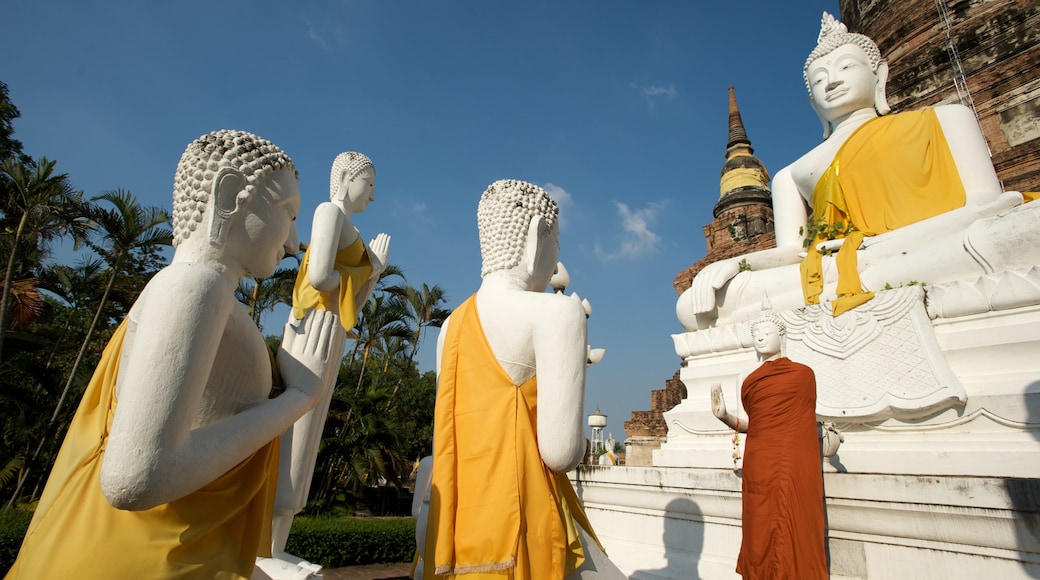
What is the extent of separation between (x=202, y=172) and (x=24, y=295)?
1511 cm

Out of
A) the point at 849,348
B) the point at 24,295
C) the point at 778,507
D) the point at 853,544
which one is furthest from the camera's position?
the point at 24,295

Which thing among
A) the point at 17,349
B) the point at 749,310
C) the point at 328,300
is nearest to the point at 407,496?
the point at 17,349

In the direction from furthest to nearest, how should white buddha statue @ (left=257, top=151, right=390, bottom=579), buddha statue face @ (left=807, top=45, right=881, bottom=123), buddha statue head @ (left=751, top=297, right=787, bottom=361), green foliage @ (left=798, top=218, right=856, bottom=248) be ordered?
buddha statue face @ (left=807, top=45, right=881, bottom=123), green foliage @ (left=798, top=218, right=856, bottom=248), buddha statue head @ (left=751, top=297, right=787, bottom=361), white buddha statue @ (left=257, top=151, right=390, bottom=579)

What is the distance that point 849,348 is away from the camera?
4.60 meters

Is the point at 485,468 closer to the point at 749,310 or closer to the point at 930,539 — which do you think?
the point at 930,539

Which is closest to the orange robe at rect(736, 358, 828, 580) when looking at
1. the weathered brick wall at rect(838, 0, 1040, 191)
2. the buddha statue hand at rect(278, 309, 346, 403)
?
the buddha statue hand at rect(278, 309, 346, 403)

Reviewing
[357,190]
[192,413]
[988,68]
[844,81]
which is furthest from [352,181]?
[988,68]

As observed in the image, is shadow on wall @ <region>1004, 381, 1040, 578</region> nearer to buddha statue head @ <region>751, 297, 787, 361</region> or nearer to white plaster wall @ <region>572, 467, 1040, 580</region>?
white plaster wall @ <region>572, 467, 1040, 580</region>

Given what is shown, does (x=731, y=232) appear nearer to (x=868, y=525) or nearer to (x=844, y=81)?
(x=844, y=81)

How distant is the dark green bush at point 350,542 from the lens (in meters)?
8.05

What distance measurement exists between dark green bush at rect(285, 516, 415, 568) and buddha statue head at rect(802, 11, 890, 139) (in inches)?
332

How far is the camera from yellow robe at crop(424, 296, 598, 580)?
1866mm

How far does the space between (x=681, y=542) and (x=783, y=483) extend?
4.71ft

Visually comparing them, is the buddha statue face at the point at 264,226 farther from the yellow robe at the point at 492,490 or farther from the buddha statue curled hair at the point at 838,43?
the buddha statue curled hair at the point at 838,43
